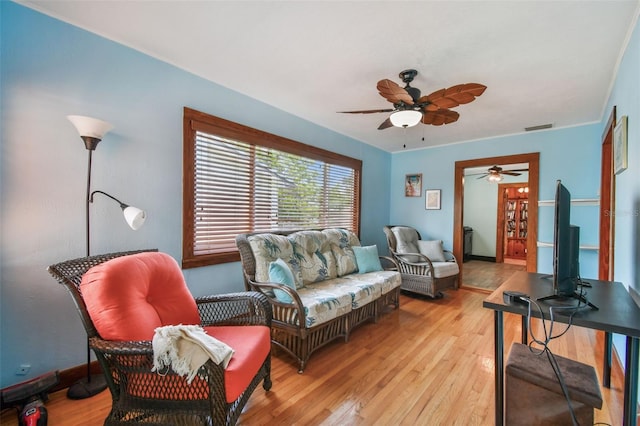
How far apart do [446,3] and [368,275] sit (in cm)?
258

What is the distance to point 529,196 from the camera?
410cm

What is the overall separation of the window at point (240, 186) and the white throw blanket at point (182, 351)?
141cm

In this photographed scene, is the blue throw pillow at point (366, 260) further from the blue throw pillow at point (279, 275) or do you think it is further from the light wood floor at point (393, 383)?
the blue throw pillow at point (279, 275)

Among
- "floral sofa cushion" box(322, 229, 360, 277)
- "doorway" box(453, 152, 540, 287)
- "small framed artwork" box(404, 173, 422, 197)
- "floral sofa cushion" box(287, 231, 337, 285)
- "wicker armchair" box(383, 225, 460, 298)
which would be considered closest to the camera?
"floral sofa cushion" box(287, 231, 337, 285)

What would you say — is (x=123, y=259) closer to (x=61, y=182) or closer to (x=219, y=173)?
(x=61, y=182)

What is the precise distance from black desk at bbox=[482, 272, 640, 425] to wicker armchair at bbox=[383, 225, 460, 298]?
2184mm

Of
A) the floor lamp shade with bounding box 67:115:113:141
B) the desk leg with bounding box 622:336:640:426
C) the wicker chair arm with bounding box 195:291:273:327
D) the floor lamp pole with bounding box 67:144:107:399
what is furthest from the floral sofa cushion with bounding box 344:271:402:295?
the floor lamp shade with bounding box 67:115:113:141

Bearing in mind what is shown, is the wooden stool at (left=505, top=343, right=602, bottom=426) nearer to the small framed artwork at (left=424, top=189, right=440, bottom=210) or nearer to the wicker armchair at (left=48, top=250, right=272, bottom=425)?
the wicker armchair at (left=48, top=250, right=272, bottom=425)

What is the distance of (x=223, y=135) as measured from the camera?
278 centimetres

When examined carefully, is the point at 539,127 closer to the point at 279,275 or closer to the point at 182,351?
the point at 279,275

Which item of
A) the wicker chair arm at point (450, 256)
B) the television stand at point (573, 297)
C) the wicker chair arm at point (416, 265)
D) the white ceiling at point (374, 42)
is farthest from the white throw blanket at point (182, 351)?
the wicker chair arm at point (450, 256)

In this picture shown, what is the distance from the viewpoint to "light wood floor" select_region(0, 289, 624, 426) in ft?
5.44

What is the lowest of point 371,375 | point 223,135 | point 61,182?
point 371,375

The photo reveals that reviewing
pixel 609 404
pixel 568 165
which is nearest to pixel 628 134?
pixel 609 404
